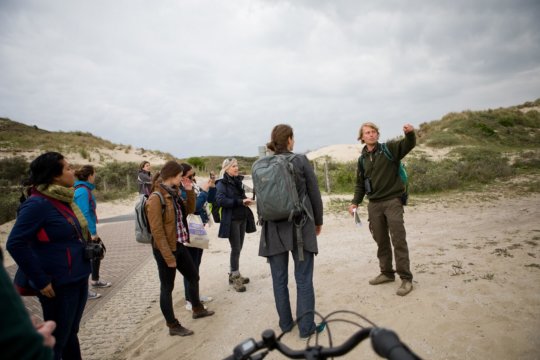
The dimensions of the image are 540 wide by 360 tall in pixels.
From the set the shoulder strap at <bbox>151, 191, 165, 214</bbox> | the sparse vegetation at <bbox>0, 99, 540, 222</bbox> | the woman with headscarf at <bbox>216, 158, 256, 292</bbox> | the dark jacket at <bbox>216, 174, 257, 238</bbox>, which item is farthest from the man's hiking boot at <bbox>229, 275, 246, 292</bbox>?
the sparse vegetation at <bbox>0, 99, 540, 222</bbox>

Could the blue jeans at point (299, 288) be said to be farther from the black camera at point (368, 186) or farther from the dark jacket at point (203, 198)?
the dark jacket at point (203, 198)

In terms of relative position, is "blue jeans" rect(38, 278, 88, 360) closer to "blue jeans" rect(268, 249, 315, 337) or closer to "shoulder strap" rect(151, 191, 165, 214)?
"shoulder strap" rect(151, 191, 165, 214)

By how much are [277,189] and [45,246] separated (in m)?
2.13

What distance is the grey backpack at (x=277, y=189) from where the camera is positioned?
3238mm

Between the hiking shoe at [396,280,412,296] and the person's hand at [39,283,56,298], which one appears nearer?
the person's hand at [39,283,56,298]

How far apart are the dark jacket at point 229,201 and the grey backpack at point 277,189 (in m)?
1.59

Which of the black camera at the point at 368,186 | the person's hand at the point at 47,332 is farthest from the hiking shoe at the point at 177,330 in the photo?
the black camera at the point at 368,186

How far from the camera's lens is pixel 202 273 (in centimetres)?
634

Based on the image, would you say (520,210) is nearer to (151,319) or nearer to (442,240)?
(442,240)

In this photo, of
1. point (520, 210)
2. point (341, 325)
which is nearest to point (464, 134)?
point (520, 210)

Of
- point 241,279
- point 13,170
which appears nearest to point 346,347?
point 241,279

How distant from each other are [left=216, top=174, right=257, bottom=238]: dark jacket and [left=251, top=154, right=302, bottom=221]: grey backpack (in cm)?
159

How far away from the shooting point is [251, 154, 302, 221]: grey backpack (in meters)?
3.24

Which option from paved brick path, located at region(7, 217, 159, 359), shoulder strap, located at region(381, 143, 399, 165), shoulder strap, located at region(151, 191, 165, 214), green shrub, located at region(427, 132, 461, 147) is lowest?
paved brick path, located at region(7, 217, 159, 359)
